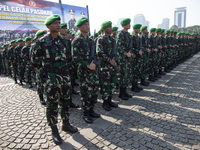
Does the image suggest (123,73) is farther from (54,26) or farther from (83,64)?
(54,26)

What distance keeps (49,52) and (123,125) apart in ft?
7.75

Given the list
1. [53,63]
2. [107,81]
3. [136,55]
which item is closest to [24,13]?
[136,55]

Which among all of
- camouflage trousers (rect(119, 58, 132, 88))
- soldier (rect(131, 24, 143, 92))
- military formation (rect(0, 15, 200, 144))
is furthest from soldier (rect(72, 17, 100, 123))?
soldier (rect(131, 24, 143, 92))

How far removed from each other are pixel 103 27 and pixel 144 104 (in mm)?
2703

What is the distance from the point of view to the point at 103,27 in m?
3.98

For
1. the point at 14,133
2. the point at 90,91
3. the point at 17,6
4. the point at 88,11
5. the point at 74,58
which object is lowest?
the point at 14,133

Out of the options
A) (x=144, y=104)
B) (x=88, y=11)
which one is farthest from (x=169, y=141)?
(x=88, y=11)

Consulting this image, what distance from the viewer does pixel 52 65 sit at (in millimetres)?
2746

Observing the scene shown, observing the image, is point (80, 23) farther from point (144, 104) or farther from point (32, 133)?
point (144, 104)

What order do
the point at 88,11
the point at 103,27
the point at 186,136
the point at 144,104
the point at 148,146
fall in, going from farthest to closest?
1. the point at 88,11
2. the point at 144,104
3. the point at 103,27
4. the point at 186,136
5. the point at 148,146

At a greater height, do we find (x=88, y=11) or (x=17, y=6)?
(x=88, y=11)

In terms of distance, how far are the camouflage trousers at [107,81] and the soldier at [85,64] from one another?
52 centimetres

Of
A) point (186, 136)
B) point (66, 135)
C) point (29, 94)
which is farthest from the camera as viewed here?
point (29, 94)

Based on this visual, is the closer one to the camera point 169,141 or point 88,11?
point 169,141
